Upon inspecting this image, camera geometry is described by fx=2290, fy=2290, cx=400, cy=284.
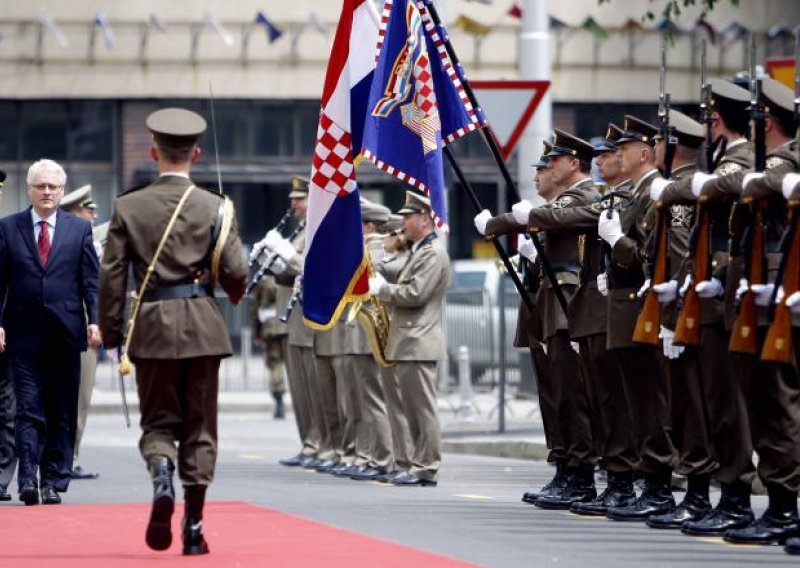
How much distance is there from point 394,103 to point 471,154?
26.2 meters

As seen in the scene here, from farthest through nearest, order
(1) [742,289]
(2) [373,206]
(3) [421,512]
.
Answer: (2) [373,206], (3) [421,512], (1) [742,289]

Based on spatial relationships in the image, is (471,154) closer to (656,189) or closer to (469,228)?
(469,228)

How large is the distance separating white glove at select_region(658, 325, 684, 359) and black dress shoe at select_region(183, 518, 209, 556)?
108 inches

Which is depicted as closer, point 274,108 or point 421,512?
point 421,512

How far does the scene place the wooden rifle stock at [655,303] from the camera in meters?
12.1

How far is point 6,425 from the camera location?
15.1 meters

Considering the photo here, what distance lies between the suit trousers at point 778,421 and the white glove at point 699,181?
0.98 m

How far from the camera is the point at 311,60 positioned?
39312mm

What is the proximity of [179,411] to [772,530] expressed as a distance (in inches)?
117

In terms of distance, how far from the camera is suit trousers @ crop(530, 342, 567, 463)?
13953mm

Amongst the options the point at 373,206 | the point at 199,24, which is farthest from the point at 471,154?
the point at 373,206

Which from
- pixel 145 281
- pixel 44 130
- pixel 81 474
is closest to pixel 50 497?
pixel 81 474

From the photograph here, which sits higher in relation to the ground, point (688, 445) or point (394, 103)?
point (394, 103)

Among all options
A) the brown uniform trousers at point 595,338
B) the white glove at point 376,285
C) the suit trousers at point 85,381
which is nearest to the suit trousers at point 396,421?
the white glove at point 376,285
